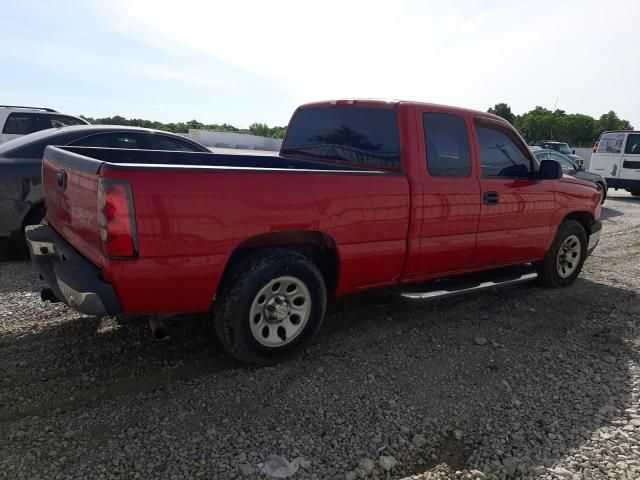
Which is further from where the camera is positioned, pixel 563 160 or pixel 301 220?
pixel 563 160

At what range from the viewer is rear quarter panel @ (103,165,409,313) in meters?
2.80

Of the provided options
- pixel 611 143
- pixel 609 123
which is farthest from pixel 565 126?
pixel 611 143

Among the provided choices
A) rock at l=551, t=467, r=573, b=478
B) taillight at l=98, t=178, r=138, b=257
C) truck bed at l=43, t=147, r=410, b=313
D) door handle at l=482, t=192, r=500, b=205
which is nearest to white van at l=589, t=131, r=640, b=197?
door handle at l=482, t=192, r=500, b=205

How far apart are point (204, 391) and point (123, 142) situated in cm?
417

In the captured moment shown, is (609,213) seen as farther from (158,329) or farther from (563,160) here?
(158,329)

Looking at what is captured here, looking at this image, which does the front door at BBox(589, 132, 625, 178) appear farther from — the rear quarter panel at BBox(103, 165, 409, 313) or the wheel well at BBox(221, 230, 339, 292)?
the wheel well at BBox(221, 230, 339, 292)

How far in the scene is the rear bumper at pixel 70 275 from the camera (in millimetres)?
2807

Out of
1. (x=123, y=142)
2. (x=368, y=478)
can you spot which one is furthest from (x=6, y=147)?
(x=368, y=478)

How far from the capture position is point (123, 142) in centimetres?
624

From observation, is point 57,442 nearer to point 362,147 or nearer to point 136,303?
point 136,303

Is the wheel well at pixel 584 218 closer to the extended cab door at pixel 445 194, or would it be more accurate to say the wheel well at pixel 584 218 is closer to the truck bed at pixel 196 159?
the extended cab door at pixel 445 194

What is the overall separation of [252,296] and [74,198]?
132 centimetres

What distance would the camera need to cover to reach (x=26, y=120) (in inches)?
394

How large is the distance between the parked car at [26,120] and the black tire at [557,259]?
8756mm
